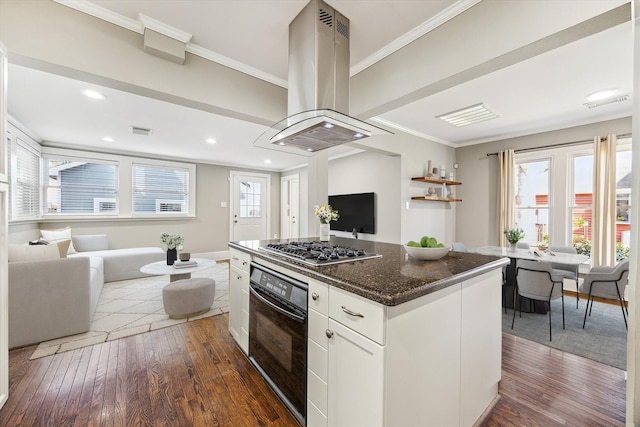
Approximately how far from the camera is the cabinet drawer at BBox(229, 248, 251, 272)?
2.13m

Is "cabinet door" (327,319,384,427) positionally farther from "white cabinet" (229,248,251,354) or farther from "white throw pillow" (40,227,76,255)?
"white throw pillow" (40,227,76,255)

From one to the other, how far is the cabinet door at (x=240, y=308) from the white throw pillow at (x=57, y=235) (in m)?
3.82

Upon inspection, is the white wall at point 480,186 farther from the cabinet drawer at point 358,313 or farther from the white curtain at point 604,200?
the cabinet drawer at point 358,313

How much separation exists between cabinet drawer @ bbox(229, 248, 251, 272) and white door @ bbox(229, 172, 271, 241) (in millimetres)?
4703

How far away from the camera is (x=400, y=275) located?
1283mm

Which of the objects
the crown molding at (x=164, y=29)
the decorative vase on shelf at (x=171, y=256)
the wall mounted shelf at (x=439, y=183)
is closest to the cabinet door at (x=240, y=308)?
the decorative vase on shelf at (x=171, y=256)

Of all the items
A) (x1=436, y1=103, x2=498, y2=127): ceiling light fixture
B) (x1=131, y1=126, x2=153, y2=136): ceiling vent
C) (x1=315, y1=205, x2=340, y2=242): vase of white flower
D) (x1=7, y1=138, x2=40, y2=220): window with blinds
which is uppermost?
(x1=436, y1=103, x2=498, y2=127): ceiling light fixture

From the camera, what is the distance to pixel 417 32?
193 cm

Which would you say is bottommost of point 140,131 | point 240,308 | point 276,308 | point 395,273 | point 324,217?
point 240,308

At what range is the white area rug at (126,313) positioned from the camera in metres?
2.46

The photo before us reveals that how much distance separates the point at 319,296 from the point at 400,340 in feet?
1.44

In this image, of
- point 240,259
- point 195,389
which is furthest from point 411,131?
point 195,389

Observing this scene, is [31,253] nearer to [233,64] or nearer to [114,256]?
[114,256]

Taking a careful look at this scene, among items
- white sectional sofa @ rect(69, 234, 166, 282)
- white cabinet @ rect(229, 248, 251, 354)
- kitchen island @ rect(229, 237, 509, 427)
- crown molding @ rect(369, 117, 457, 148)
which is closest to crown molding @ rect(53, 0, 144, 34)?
white cabinet @ rect(229, 248, 251, 354)
